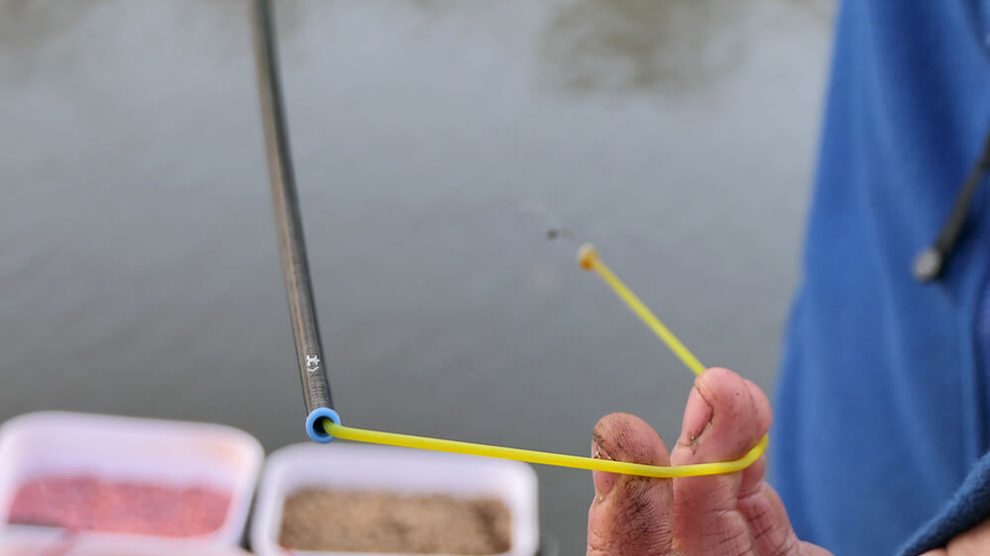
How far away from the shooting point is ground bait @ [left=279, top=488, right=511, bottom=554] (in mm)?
1051

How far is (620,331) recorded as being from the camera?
129cm

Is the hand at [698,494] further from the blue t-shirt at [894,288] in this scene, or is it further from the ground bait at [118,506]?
the ground bait at [118,506]

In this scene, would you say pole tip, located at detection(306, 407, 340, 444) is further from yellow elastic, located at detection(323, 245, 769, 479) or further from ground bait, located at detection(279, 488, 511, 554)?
ground bait, located at detection(279, 488, 511, 554)

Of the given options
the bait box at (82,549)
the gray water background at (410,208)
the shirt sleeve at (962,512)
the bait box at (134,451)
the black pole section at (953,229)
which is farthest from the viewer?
the gray water background at (410,208)

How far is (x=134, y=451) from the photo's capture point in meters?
1.11

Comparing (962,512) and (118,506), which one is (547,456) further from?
(118,506)

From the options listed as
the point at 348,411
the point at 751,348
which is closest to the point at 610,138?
the point at 751,348

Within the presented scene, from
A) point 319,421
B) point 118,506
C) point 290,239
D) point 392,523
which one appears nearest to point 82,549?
point 118,506

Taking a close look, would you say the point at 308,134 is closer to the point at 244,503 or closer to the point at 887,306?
the point at 244,503

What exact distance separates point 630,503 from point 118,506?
955mm

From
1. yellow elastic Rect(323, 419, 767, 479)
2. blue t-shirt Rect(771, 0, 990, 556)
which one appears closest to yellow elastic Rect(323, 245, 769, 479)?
yellow elastic Rect(323, 419, 767, 479)

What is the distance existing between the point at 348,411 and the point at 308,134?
0.55 metres

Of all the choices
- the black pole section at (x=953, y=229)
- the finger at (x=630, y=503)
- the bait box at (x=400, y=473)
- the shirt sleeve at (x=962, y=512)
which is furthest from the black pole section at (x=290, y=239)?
the bait box at (x=400, y=473)

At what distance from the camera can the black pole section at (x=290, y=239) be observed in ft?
1.16
